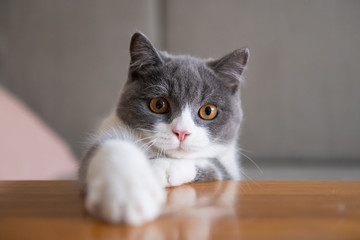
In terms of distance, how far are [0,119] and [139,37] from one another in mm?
1124

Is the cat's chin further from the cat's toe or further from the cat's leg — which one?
the cat's toe

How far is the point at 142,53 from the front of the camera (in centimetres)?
125

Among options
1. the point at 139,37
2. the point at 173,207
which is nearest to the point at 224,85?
the point at 139,37

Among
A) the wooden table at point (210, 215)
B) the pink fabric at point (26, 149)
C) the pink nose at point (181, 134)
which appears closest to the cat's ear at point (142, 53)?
the pink nose at point (181, 134)

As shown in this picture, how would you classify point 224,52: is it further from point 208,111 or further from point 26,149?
point 26,149

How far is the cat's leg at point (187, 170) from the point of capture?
3.13ft

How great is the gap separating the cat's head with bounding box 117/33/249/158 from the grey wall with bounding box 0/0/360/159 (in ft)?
2.69

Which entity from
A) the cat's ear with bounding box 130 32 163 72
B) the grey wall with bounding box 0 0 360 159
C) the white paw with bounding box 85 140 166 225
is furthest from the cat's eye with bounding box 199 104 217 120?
the grey wall with bounding box 0 0 360 159

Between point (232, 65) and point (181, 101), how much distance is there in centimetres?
32

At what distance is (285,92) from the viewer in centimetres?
209

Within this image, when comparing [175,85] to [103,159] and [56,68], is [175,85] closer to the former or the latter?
[103,159]

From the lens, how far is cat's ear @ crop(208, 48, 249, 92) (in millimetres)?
1306

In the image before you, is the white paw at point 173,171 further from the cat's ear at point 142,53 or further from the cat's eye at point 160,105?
the cat's ear at point 142,53

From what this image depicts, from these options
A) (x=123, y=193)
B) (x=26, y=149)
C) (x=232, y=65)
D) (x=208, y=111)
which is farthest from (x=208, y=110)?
(x=26, y=149)
